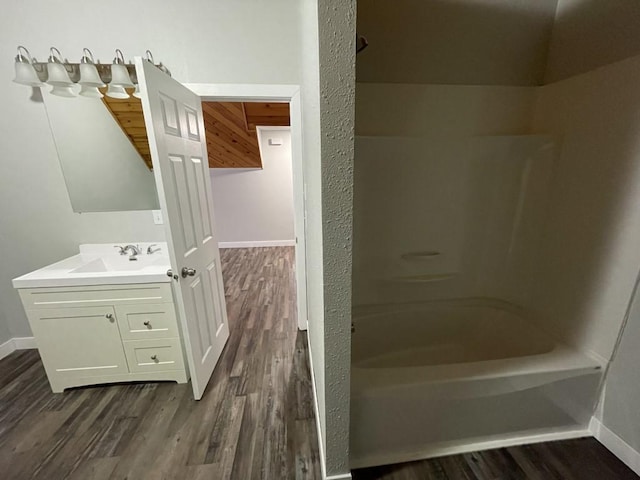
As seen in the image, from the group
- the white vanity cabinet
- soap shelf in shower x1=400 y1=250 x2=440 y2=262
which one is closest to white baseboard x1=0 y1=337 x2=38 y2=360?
the white vanity cabinet

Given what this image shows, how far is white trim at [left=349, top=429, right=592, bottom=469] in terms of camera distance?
124 cm

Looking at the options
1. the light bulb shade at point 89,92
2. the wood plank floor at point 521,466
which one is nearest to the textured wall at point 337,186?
the wood plank floor at point 521,466

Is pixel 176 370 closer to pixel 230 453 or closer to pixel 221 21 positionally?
pixel 230 453

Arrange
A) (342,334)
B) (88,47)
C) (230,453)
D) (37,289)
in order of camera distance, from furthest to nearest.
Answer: (88,47) → (37,289) → (230,453) → (342,334)

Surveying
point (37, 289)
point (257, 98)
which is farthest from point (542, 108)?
point (37, 289)

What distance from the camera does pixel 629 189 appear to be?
3.89 ft

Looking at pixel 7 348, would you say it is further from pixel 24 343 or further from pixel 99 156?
pixel 99 156

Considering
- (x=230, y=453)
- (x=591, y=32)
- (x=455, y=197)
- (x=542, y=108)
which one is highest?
(x=591, y=32)

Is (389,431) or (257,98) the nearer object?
(389,431)

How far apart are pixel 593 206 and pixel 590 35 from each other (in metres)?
0.87

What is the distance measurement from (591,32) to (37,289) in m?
3.29

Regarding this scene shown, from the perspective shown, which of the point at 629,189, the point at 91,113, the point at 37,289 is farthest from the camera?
the point at 91,113

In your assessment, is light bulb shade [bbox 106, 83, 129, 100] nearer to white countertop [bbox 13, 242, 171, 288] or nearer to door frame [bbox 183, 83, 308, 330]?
door frame [bbox 183, 83, 308, 330]

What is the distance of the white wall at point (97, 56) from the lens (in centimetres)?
157
